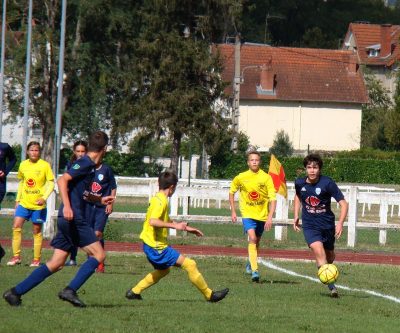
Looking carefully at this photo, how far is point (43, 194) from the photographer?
58.2 feet

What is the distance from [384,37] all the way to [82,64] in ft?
160

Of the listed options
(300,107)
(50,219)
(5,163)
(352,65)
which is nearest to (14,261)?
(5,163)

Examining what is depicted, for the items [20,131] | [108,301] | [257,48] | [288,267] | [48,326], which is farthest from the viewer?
[257,48]

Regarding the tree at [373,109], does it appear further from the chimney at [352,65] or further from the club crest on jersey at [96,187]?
the club crest on jersey at [96,187]

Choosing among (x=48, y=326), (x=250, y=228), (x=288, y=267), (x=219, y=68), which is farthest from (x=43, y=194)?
(x=219, y=68)

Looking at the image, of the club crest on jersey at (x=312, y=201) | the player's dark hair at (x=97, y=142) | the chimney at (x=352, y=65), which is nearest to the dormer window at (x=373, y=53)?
the chimney at (x=352, y=65)

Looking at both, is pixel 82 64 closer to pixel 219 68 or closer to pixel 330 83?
pixel 219 68

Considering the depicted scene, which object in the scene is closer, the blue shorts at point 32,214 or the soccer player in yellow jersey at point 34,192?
the soccer player in yellow jersey at point 34,192

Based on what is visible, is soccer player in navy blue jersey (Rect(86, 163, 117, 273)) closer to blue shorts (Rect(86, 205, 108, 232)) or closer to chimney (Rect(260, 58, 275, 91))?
blue shorts (Rect(86, 205, 108, 232))

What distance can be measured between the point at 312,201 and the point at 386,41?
93358mm

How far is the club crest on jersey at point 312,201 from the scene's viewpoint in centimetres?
1474

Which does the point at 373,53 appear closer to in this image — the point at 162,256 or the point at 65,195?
the point at 162,256

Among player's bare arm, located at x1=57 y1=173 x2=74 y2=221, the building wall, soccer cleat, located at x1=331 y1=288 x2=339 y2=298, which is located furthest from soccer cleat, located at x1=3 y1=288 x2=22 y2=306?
the building wall

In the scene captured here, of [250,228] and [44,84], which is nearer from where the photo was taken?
[250,228]
